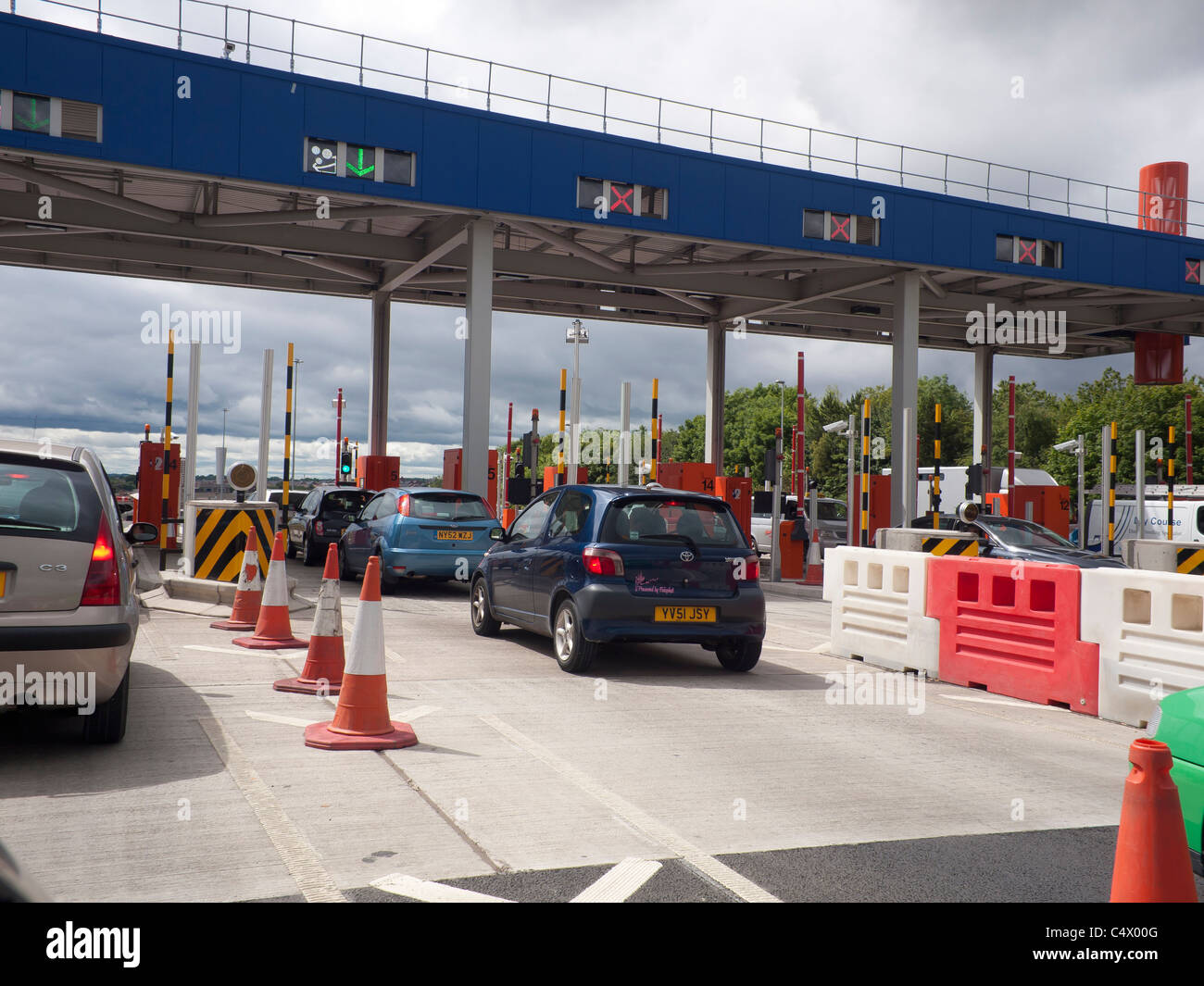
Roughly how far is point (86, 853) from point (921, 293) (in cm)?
2691

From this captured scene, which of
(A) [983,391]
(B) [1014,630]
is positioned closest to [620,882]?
(B) [1014,630]

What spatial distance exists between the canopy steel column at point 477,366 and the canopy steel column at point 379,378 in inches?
318

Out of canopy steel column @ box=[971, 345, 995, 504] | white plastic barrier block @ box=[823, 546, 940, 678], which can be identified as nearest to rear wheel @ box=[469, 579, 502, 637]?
white plastic barrier block @ box=[823, 546, 940, 678]

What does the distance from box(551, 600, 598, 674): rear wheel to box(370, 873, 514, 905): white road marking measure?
15.9 feet

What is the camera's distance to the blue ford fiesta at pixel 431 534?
14414 mm

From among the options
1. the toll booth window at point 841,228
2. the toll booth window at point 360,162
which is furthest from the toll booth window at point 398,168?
the toll booth window at point 841,228

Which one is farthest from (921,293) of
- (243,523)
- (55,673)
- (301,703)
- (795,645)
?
(55,673)

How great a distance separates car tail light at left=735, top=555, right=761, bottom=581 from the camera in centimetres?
897

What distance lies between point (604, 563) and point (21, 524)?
446 centimetres

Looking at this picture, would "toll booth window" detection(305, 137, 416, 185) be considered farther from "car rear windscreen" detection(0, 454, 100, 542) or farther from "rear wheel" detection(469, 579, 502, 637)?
"car rear windscreen" detection(0, 454, 100, 542)

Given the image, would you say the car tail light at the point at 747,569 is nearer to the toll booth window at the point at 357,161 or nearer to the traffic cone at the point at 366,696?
the traffic cone at the point at 366,696

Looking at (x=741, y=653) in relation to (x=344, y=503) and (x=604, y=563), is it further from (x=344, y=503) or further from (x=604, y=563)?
(x=344, y=503)

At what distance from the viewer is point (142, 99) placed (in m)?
16.7

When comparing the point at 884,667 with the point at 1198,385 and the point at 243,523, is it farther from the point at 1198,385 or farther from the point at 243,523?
the point at 1198,385
